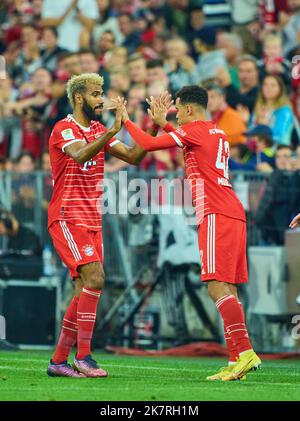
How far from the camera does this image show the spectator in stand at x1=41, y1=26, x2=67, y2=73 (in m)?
20.2

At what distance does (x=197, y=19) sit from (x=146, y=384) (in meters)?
10.8

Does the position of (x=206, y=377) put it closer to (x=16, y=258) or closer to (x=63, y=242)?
(x=63, y=242)

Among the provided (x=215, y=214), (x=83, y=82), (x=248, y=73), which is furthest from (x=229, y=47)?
(x=215, y=214)

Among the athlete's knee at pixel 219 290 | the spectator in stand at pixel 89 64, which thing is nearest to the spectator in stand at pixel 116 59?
the spectator in stand at pixel 89 64

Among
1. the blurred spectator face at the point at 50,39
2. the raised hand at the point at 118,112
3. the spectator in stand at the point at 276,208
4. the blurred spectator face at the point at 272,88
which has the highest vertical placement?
the blurred spectator face at the point at 50,39

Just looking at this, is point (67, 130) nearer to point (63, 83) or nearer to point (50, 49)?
point (63, 83)

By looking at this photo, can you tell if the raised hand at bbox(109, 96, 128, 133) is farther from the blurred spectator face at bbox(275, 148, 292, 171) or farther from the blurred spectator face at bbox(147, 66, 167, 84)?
the blurred spectator face at bbox(147, 66, 167, 84)

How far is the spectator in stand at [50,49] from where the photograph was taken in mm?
20172

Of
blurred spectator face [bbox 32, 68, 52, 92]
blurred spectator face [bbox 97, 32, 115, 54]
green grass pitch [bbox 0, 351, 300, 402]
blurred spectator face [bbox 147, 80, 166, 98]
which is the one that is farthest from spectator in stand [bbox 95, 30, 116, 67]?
green grass pitch [bbox 0, 351, 300, 402]

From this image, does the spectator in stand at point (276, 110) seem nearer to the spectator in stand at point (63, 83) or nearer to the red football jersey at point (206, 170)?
the spectator in stand at point (63, 83)

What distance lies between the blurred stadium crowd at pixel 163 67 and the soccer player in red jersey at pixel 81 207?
4.79 m

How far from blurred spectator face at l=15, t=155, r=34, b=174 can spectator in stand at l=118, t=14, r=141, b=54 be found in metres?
3.36

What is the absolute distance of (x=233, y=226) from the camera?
10.4 meters
